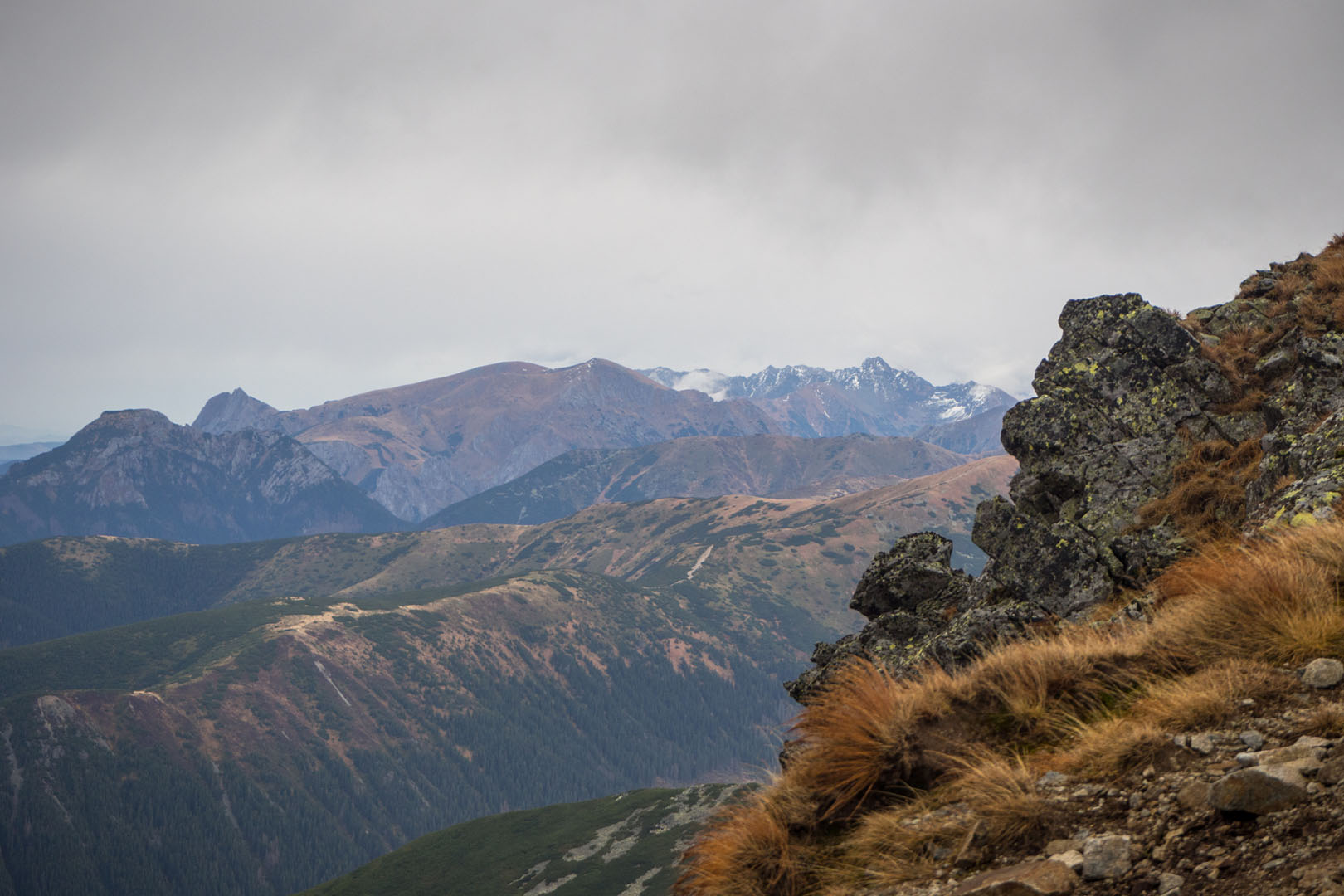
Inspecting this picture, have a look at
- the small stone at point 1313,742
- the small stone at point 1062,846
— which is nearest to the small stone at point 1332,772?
the small stone at point 1313,742

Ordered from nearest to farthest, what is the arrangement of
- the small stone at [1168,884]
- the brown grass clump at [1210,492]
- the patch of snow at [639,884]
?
the small stone at [1168,884]
the brown grass clump at [1210,492]
the patch of snow at [639,884]

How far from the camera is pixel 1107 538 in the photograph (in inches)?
853

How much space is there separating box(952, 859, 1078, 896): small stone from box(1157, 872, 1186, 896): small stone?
0.62 meters

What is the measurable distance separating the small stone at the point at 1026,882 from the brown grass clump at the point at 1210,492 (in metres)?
13.2

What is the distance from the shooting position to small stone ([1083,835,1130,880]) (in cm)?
659

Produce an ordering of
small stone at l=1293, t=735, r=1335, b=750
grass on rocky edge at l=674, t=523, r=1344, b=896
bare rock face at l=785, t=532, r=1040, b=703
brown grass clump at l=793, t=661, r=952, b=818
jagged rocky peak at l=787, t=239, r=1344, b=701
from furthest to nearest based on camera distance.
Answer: jagged rocky peak at l=787, t=239, r=1344, b=701 < bare rock face at l=785, t=532, r=1040, b=703 < brown grass clump at l=793, t=661, r=952, b=818 < grass on rocky edge at l=674, t=523, r=1344, b=896 < small stone at l=1293, t=735, r=1335, b=750

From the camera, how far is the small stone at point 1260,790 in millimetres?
6488

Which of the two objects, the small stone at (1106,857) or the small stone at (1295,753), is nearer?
the small stone at (1106,857)

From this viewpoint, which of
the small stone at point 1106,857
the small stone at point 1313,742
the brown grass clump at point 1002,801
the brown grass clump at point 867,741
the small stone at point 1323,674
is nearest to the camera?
the small stone at point 1106,857

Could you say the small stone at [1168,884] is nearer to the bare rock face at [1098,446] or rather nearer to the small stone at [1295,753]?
the small stone at [1295,753]

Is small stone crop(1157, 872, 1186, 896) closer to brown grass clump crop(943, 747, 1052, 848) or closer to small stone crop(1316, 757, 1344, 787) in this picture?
brown grass clump crop(943, 747, 1052, 848)

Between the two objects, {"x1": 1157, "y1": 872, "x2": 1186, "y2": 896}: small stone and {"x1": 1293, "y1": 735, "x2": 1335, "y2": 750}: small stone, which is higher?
{"x1": 1293, "y1": 735, "x2": 1335, "y2": 750}: small stone

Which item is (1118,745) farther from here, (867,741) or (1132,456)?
(1132,456)

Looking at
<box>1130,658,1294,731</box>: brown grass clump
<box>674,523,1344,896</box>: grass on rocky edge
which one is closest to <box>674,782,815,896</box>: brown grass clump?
<box>674,523,1344,896</box>: grass on rocky edge
